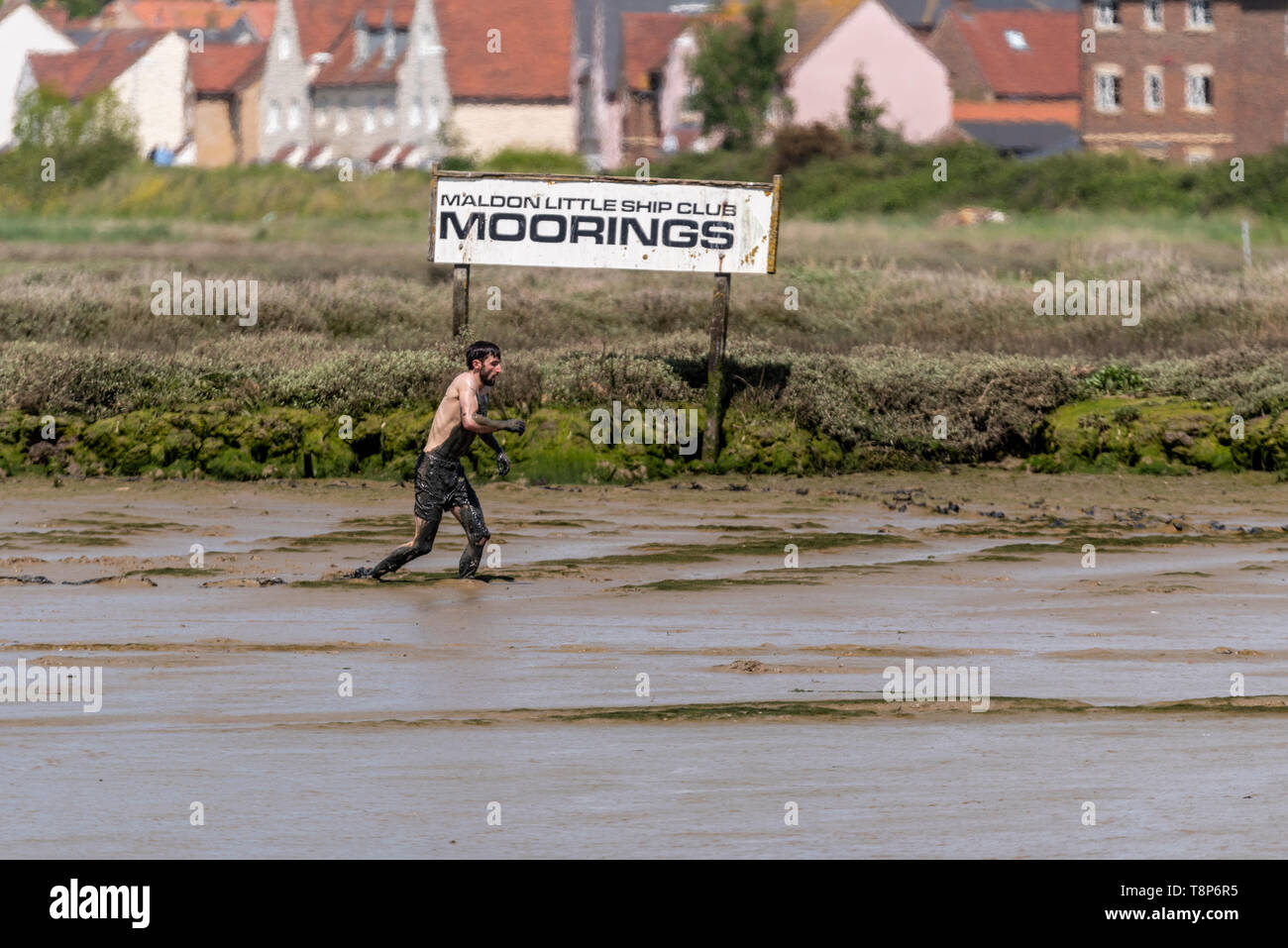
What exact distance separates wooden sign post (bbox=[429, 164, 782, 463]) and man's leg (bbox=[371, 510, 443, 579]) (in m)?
7.18

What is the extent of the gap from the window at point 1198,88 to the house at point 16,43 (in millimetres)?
59668

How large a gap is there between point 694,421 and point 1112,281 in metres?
11.8

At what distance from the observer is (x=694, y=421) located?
2094 cm

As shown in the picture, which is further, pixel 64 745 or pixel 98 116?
pixel 98 116

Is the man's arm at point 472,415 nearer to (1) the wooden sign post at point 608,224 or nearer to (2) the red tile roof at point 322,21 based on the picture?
(1) the wooden sign post at point 608,224

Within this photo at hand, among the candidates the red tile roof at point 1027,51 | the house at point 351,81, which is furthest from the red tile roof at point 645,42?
the red tile roof at point 1027,51

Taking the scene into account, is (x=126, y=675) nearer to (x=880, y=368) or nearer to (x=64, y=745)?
(x=64, y=745)

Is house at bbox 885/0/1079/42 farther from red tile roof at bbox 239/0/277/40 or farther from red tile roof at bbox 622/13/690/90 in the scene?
red tile roof at bbox 239/0/277/40

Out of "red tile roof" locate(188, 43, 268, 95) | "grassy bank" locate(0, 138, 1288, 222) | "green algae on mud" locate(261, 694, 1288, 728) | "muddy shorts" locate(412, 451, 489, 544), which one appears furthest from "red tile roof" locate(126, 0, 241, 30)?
"green algae on mud" locate(261, 694, 1288, 728)

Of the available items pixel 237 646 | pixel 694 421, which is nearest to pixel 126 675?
pixel 237 646

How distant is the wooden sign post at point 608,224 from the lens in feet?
68.0

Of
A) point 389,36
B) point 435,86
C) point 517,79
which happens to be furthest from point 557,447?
point 389,36

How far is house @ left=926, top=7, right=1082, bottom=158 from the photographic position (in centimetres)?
7931
